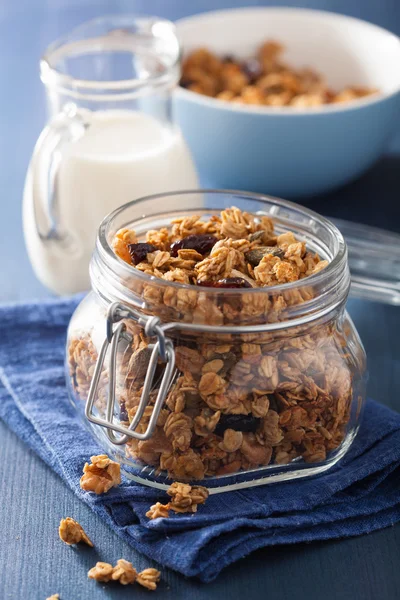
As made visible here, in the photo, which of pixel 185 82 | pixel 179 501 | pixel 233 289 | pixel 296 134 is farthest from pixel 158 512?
pixel 185 82

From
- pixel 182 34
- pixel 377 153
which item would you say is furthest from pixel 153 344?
pixel 182 34

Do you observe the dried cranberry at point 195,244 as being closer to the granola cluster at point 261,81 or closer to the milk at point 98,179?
the milk at point 98,179

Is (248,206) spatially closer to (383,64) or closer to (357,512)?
(357,512)

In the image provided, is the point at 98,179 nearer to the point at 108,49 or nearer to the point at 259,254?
the point at 108,49

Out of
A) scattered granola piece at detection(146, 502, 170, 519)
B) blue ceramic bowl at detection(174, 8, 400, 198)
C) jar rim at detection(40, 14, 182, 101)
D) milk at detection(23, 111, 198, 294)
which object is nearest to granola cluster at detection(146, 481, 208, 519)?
scattered granola piece at detection(146, 502, 170, 519)

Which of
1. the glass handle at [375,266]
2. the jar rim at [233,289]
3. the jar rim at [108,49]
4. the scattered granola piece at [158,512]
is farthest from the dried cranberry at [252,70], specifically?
the scattered granola piece at [158,512]

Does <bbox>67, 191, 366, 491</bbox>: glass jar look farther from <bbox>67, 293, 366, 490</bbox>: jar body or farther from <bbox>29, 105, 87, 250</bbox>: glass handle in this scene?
<bbox>29, 105, 87, 250</bbox>: glass handle
